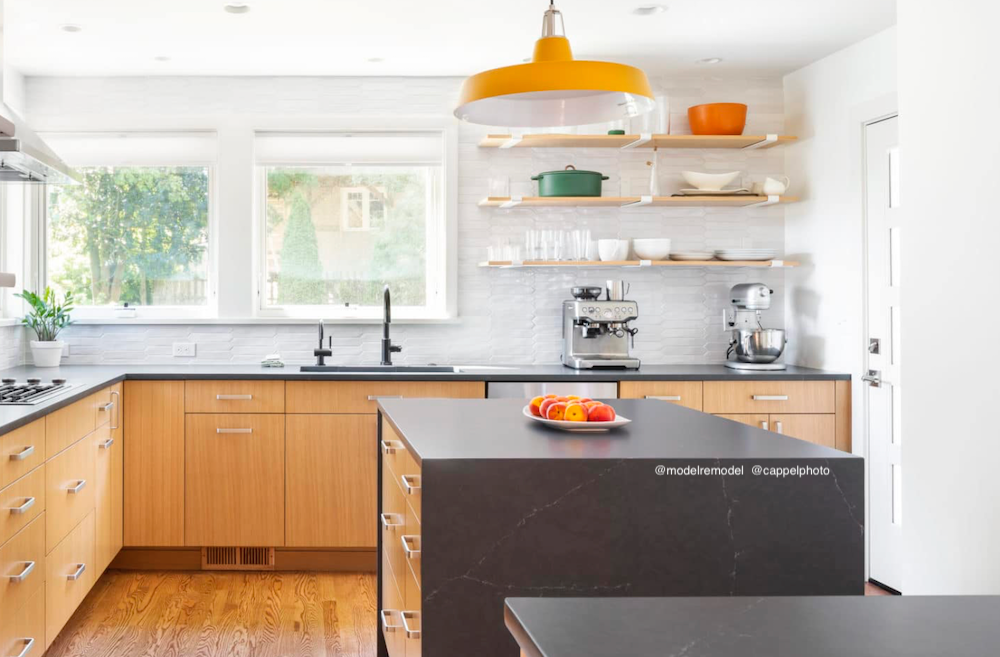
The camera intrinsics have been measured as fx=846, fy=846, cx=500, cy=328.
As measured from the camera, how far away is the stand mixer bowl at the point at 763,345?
4312 millimetres

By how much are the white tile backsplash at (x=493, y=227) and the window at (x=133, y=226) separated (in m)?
0.15

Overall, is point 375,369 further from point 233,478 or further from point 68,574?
point 68,574

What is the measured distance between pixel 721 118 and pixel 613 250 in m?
0.90

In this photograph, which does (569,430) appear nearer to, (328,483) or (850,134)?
(328,483)

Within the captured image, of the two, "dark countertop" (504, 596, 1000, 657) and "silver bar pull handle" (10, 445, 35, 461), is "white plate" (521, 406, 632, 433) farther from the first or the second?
"silver bar pull handle" (10, 445, 35, 461)

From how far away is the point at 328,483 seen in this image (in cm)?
402

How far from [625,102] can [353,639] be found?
222cm

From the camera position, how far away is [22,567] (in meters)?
2.58

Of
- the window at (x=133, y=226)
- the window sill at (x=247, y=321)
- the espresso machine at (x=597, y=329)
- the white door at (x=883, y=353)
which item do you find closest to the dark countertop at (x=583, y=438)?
Result: the espresso machine at (x=597, y=329)

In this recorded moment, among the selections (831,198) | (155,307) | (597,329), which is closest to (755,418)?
(597,329)

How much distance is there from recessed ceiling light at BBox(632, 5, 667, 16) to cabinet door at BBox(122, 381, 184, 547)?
8.69ft

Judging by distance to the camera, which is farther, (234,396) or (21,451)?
(234,396)

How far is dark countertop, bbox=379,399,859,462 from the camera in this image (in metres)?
1.84

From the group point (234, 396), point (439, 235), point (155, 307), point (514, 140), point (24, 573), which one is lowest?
point (24, 573)
